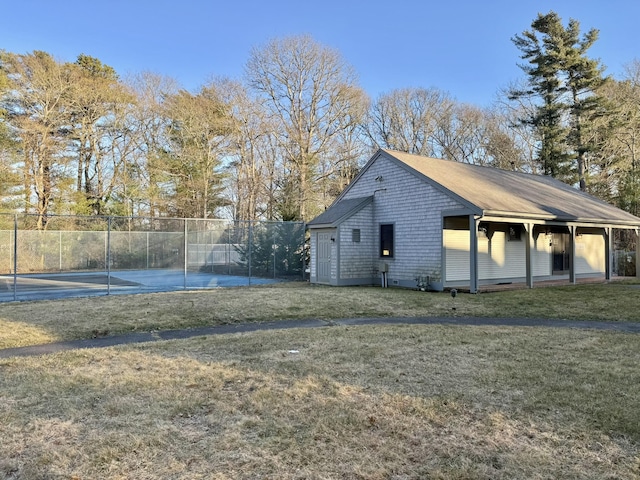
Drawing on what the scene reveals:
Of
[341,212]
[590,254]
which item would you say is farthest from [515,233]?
[341,212]

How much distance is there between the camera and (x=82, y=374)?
5305 mm

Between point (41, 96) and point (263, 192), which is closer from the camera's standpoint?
point (41, 96)

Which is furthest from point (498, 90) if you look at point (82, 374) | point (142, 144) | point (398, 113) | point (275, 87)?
point (82, 374)

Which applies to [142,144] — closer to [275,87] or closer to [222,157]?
[222,157]

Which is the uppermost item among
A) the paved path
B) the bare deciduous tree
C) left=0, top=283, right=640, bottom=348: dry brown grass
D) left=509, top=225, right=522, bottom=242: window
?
the bare deciduous tree

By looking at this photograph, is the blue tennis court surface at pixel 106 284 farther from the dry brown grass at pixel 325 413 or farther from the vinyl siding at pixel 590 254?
the vinyl siding at pixel 590 254

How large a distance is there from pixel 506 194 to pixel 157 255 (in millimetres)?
15787

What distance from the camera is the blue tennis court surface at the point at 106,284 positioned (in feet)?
44.1

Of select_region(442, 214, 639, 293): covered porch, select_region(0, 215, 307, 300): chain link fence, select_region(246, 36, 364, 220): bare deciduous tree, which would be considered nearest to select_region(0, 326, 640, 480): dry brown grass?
select_region(442, 214, 639, 293): covered porch

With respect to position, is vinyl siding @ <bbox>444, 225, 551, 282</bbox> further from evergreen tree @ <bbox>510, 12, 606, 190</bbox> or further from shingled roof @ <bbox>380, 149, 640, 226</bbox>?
evergreen tree @ <bbox>510, 12, 606, 190</bbox>

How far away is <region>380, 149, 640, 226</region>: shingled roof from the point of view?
1395 cm

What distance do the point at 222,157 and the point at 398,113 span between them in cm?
1389

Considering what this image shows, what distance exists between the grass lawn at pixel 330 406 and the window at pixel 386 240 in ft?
26.1

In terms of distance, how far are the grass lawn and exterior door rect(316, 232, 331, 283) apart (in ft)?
27.3
